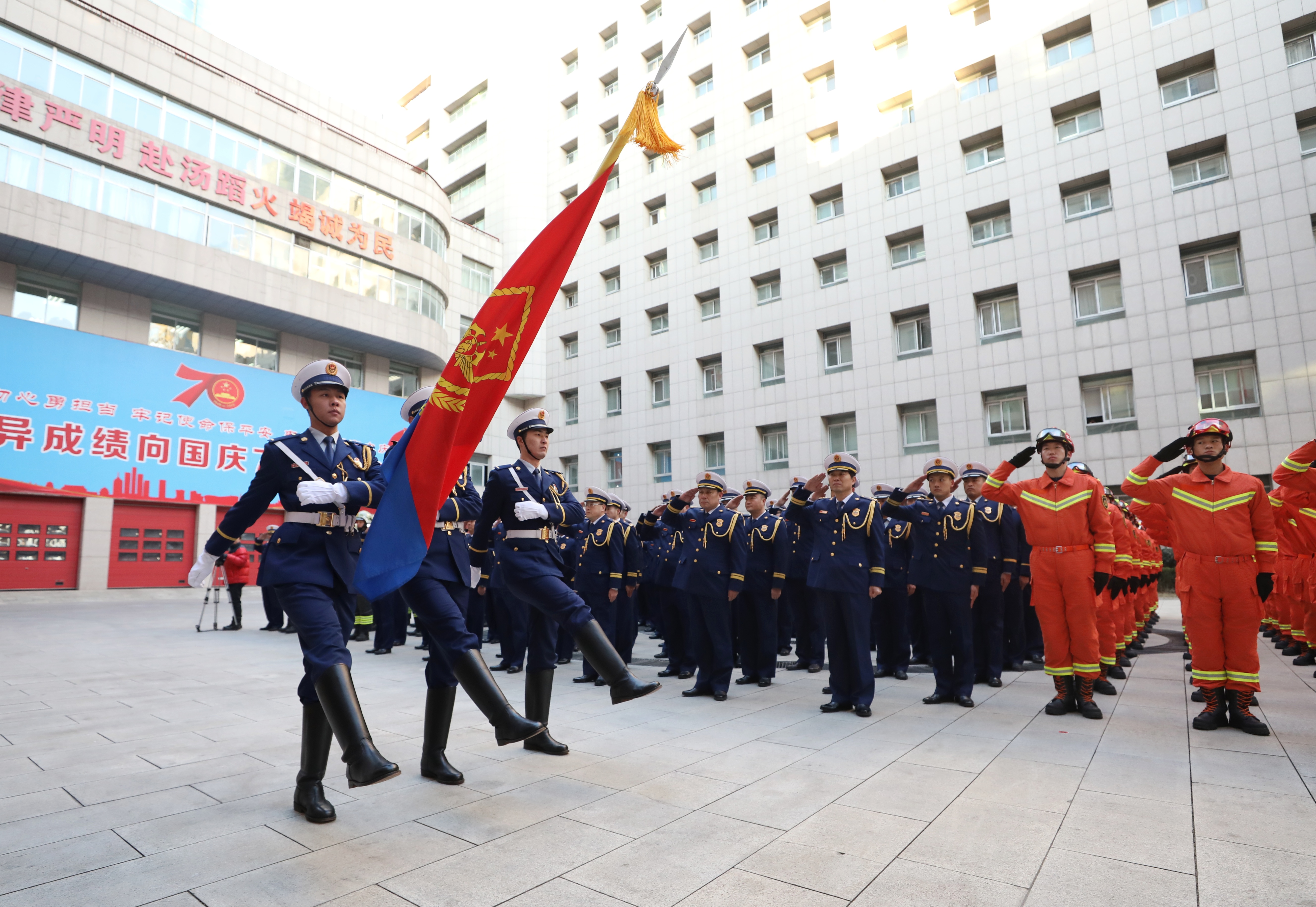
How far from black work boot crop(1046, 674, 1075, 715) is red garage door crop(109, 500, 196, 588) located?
22.4 m

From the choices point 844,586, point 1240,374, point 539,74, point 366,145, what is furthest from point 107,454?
point 1240,374

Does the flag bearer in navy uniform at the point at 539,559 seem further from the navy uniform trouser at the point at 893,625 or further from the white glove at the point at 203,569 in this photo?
the navy uniform trouser at the point at 893,625

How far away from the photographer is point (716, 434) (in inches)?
1117

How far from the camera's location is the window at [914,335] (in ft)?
77.8

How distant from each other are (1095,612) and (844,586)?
2256 millimetres

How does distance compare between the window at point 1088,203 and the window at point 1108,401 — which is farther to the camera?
the window at point 1088,203

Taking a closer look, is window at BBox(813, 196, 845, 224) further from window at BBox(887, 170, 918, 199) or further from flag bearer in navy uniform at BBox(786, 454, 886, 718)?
flag bearer in navy uniform at BBox(786, 454, 886, 718)

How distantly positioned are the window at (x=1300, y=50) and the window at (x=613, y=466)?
934 inches

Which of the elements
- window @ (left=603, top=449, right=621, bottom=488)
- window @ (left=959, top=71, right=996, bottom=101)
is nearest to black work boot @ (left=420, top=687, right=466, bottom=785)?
window @ (left=959, top=71, right=996, bottom=101)

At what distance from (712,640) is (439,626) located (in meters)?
3.50

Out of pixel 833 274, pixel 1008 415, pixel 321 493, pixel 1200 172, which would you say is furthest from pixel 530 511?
pixel 833 274

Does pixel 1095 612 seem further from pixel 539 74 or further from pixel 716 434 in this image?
pixel 539 74

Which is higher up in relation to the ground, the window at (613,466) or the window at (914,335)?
the window at (914,335)

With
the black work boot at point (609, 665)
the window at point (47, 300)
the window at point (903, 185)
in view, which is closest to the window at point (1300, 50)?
the window at point (903, 185)
